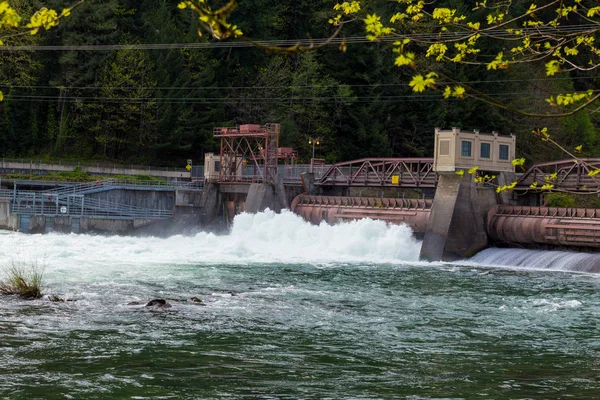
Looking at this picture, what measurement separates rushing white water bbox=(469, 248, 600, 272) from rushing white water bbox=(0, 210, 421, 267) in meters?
4.13

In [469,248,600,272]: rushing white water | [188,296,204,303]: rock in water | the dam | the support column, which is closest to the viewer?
[188,296,204,303]: rock in water

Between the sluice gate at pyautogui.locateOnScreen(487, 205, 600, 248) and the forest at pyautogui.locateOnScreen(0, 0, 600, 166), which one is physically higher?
the forest at pyautogui.locateOnScreen(0, 0, 600, 166)

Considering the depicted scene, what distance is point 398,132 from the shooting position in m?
83.1

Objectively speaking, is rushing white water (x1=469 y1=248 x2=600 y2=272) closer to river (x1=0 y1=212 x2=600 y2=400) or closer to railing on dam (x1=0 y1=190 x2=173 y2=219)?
river (x1=0 y1=212 x2=600 y2=400)

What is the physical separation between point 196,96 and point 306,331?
59.6 meters

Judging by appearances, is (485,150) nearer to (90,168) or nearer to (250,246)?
(250,246)

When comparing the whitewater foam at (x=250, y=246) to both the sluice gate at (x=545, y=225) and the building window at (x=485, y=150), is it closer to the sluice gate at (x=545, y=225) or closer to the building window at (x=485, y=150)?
the sluice gate at (x=545, y=225)

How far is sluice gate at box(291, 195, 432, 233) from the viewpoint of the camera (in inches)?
1807

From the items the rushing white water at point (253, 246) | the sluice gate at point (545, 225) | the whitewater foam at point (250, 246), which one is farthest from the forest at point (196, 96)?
the sluice gate at point (545, 225)

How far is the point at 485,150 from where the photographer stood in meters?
45.0

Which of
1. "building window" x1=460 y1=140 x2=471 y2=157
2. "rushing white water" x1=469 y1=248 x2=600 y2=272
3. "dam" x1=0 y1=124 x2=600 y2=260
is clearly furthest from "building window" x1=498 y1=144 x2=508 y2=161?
"rushing white water" x1=469 y1=248 x2=600 y2=272

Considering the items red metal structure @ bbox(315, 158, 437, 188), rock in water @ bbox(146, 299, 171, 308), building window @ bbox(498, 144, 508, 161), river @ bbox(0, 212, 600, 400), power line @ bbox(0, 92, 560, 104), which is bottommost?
river @ bbox(0, 212, 600, 400)

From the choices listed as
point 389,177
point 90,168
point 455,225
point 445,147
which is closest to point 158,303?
point 455,225

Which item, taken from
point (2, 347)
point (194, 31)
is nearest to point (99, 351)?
point (2, 347)
